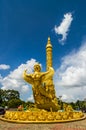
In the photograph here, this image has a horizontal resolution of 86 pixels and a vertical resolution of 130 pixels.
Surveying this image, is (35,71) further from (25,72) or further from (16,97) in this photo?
(16,97)

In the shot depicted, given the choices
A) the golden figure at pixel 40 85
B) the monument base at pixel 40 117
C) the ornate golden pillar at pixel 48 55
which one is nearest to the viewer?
the monument base at pixel 40 117

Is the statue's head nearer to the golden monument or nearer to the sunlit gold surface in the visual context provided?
the golden monument

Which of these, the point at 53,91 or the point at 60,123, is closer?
the point at 60,123

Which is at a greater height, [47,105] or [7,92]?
[7,92]

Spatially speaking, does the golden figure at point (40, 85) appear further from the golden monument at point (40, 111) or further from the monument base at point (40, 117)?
the monument base at point (40, 117)

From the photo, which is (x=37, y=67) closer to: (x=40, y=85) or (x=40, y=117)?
(x=40, y=85)

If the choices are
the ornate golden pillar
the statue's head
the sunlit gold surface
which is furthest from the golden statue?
the ornate golden pillar

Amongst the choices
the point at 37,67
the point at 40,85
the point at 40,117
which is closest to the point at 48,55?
the point at 37,67

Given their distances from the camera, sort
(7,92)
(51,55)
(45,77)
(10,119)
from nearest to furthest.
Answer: (10,119)
(45,77)
(51,55)
(7,92)

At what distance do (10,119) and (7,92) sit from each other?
3490cm

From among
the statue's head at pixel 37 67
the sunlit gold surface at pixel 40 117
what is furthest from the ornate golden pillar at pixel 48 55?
the sunlit gold surface at pixel 40 117

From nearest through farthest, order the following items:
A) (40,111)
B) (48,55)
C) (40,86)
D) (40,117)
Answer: (40,117)
(40,111)
(40,86)
(48,55)

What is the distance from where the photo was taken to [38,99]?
21.8 m

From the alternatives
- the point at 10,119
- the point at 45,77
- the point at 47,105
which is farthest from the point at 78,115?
the point at 10,119
